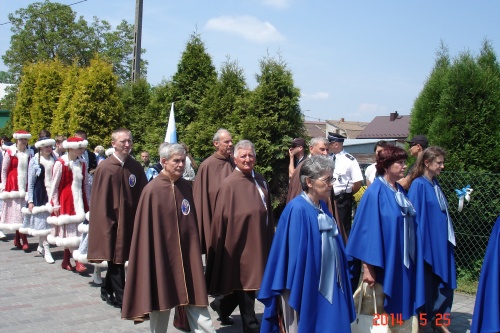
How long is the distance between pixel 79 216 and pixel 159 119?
22.8ft

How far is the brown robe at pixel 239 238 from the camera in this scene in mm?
5734

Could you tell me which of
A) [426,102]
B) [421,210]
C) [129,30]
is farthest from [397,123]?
[421,210]

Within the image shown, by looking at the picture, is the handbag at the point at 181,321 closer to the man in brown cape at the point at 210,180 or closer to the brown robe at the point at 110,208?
the man in brown cape at the point at 210,180

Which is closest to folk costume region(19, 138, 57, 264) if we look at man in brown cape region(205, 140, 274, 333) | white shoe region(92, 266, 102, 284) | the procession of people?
white shoe region(92, 266, 102, 284)

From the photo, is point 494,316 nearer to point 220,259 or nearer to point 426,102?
point 220,259

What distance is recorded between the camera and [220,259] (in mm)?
5859

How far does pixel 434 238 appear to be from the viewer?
5.74 metres

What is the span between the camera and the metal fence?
301 inches

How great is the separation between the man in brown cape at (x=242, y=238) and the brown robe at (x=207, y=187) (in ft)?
2.76

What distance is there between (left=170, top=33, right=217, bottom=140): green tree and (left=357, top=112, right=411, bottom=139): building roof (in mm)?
35447

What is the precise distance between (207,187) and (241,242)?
1367mm

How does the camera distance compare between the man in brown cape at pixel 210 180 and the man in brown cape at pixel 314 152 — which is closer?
the man in brown cape at pixel 210 180

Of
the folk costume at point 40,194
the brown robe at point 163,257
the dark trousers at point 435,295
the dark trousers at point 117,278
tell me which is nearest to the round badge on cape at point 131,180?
the dark trousers at point 117,278

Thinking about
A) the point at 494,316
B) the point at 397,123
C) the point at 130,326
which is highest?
the point at 397,123
